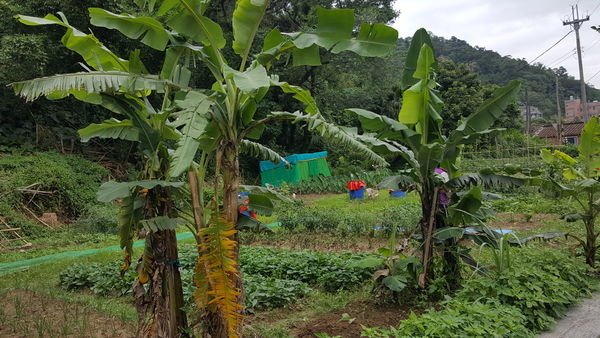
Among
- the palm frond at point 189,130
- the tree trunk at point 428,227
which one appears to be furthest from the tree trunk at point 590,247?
the palm frond at point 189,130

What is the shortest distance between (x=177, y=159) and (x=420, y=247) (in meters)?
3.05

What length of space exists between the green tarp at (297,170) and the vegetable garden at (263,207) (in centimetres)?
1468

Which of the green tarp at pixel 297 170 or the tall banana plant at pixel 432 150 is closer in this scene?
the tall banana plant at pixel 432 150

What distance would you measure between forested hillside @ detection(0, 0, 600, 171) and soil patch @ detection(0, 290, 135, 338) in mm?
7962

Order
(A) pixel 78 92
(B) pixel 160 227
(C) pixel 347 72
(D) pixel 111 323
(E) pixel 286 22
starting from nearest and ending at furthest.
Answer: (B) pixel 160 227 < (A) pixel 78 92 < (D) pixel 111 323 < (E) pixel 286 22 < (C) pixel 347 72

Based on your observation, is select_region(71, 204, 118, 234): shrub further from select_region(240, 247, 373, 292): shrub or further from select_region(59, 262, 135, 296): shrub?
select_region(240, 247, 373, 292): shrub

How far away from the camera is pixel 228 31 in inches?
861

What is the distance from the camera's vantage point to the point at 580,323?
395cm

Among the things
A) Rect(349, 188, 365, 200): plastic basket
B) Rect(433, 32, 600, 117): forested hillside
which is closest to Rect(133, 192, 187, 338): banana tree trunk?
Rect(349, 188, 365, 200): plastic basket

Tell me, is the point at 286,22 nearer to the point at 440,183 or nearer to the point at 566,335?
the point at 440,183

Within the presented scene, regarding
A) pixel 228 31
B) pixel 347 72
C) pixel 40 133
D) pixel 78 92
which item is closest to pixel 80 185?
pixel 40 133

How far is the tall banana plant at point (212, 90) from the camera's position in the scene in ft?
9.51

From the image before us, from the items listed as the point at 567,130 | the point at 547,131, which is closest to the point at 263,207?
the point at 547,131

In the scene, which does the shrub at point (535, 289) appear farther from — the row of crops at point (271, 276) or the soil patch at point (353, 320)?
the row of crops at point (271, 276)
